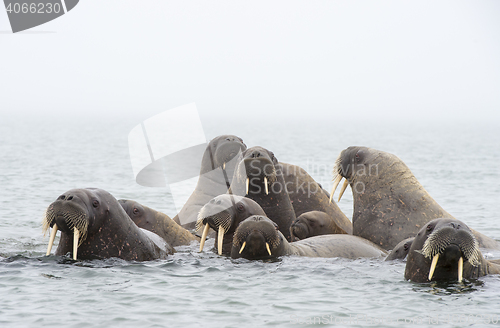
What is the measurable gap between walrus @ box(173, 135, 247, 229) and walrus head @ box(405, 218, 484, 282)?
4586 millimetres

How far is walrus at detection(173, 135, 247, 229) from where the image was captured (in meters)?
10.6

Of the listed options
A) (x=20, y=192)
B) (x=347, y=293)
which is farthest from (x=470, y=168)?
(x=347, y=293)

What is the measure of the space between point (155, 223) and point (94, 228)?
1.88 m

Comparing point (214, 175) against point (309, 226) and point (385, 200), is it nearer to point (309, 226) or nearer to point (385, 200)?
point (309, 226)

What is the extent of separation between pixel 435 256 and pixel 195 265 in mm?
3050

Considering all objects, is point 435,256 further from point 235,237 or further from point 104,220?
point 104,220

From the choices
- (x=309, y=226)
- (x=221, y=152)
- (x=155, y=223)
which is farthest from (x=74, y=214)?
(x=221, y=152)

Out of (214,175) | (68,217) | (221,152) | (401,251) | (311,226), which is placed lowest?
(401,251)

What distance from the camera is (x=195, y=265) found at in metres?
7.83

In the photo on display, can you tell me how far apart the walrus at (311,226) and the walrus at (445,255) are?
8.35 feet

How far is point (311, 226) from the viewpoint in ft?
30.6

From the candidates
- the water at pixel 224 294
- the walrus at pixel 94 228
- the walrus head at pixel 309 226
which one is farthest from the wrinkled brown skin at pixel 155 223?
the walrus head at pixel 309 226

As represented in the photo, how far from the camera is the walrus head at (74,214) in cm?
692

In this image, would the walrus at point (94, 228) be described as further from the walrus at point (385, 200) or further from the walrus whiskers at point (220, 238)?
the walrus at point (385, 200)
